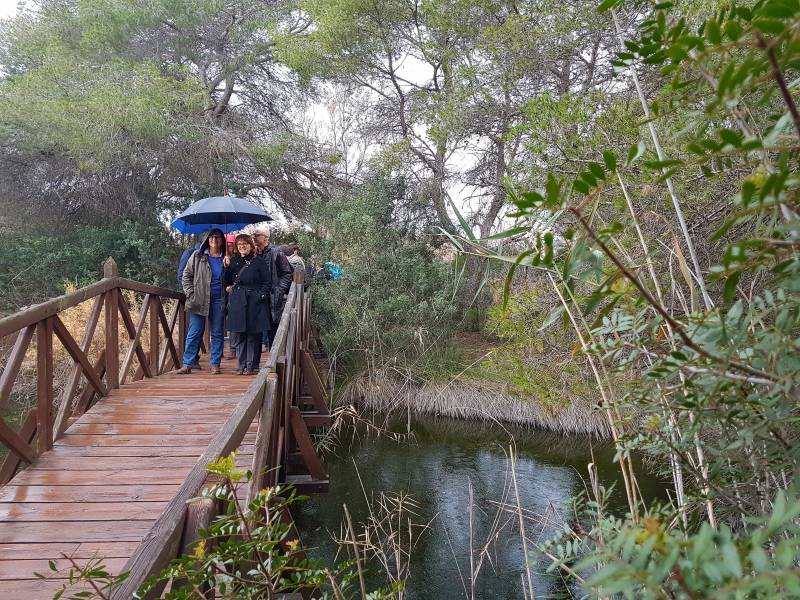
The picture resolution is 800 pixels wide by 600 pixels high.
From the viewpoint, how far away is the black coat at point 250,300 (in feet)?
18.9

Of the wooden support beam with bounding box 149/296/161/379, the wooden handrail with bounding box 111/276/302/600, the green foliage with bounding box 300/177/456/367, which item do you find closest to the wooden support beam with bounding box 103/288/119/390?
the wooden support beam with bounding box 149/296/161/379

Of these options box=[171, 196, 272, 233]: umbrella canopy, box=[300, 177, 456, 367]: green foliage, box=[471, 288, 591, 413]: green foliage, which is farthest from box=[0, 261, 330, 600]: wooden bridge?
box=[300, 177, 456, 367]: green foliage

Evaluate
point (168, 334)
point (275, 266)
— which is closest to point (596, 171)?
point (275, 266)

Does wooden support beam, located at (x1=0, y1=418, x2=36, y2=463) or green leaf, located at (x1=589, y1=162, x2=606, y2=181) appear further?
wooden support beam, located at (x1=0, y1=418, x2=36, y2=463)

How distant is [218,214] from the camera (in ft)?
24.1

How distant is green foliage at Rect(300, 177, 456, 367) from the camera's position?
10.8 m

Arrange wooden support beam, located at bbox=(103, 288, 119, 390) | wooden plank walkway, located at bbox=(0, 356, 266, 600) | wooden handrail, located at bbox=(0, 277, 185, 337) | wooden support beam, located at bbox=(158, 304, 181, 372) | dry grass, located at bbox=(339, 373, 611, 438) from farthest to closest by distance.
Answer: dry grass, located at bbox=(339, 373, 611, 438)
wooden support beam, located at bbox=(158, 304, 181, 372)
wooden support beam, located at bbox=(103, 288, 119, 390)
wooden handrail, located at bbox=(0, 277, 185, 337)
wooden plank walkway, located at bbox=(0, 356, 266, 600)

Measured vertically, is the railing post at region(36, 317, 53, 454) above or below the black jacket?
below

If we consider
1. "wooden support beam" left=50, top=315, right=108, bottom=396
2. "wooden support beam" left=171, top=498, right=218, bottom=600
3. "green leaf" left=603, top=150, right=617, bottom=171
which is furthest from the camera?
"wooden support beam" left=50, top=315, right=108, bottom=396

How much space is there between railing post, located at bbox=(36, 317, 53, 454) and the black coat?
2.03 m

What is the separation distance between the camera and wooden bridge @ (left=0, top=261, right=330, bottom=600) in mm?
2314

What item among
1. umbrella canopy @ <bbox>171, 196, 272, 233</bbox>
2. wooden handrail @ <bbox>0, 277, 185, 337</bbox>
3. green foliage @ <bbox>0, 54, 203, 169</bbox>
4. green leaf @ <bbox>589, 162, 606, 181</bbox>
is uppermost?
green foliage @ <bbox>0, 54, 203, 169</bbox>

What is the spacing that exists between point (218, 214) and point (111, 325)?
8.94ft

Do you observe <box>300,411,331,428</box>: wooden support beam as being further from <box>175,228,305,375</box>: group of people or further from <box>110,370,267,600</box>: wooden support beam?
<box>110,370,267,600</box>: wooden support beam
